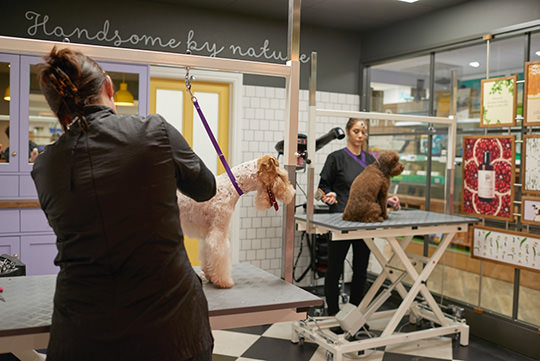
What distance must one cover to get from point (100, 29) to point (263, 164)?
293 centimetres

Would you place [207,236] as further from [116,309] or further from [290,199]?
[116,309]

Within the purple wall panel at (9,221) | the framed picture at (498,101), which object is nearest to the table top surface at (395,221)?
the framed picture at (498,101)

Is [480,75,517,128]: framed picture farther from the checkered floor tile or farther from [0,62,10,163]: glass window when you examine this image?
[0,62,10,163]: glass window

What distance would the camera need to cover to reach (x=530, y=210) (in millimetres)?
3656

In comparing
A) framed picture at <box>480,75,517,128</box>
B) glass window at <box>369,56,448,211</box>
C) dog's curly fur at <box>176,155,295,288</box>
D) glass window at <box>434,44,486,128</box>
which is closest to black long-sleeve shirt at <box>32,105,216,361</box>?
dog's curly fur at <box>176,155,295,288</box>

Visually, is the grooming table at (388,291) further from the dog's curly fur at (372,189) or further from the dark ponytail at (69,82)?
the dark ponytail at (69,82)

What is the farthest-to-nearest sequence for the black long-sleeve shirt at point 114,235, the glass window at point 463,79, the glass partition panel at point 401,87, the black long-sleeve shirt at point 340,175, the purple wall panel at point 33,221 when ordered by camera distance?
the glass partition panel at point 401,87 < the glass window at point 463,79 < the black long-sleeve shirt at point 340,175 < the purple wall panel at point 33,221 < the black long-sleeve shirt at point 114,235

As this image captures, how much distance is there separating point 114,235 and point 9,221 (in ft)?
9.83

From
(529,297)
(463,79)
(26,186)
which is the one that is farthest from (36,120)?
(529,297)

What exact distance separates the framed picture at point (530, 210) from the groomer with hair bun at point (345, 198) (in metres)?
0.91

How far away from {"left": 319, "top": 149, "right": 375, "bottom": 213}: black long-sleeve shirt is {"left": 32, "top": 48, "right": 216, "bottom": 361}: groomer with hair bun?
2.76m

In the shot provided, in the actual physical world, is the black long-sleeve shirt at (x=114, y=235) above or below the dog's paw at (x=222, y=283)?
above

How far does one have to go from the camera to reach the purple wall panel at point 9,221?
3.77 meters

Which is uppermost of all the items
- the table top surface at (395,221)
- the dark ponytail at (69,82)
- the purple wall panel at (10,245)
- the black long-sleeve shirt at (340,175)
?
the dark ponytail at (69,82)
